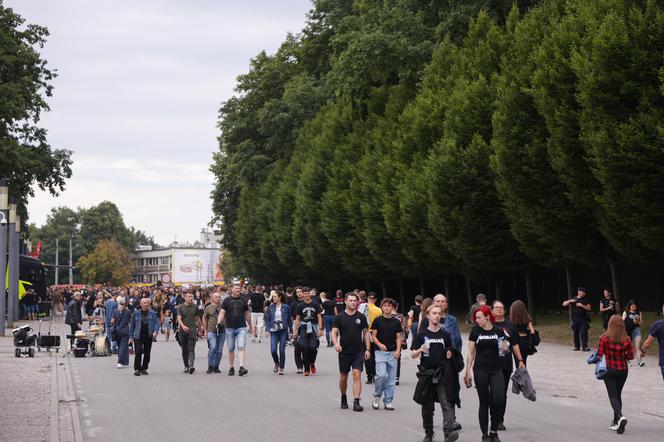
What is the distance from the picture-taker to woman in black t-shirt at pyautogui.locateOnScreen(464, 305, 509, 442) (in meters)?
12.0

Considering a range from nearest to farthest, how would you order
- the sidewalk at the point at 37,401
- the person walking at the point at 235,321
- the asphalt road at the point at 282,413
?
1. the asphalt road at the point at 282,413
2. the sidewalk at the point at 37,401
3. the person walking at the point at 235,321

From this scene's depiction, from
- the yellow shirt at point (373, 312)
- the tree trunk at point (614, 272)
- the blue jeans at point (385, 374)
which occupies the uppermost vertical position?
the tree trunk at point (614, 272)

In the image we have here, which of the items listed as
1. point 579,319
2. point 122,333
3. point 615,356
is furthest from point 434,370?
point 579,319

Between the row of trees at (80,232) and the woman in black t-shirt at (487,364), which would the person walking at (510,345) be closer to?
the woman in black t-shirt at (487,364)

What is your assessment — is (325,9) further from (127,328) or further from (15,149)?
(127,328)

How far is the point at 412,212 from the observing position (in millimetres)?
43031

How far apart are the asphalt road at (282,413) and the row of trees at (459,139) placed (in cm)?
917

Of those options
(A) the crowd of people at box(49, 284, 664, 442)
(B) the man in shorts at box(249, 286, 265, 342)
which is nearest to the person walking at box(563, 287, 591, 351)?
(A) the crowd of people at box(49, 284, 664, 442)

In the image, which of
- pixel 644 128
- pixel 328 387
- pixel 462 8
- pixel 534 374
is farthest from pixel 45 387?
pixel 462 8

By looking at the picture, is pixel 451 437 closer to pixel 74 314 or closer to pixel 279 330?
pixel 279 330

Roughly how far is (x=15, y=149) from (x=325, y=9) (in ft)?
72.6

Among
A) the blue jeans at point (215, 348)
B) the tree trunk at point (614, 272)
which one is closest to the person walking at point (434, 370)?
the blue jeans at point (215, 348)

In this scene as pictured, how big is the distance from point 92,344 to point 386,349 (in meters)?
17.2

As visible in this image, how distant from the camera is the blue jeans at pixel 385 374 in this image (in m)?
15.1
